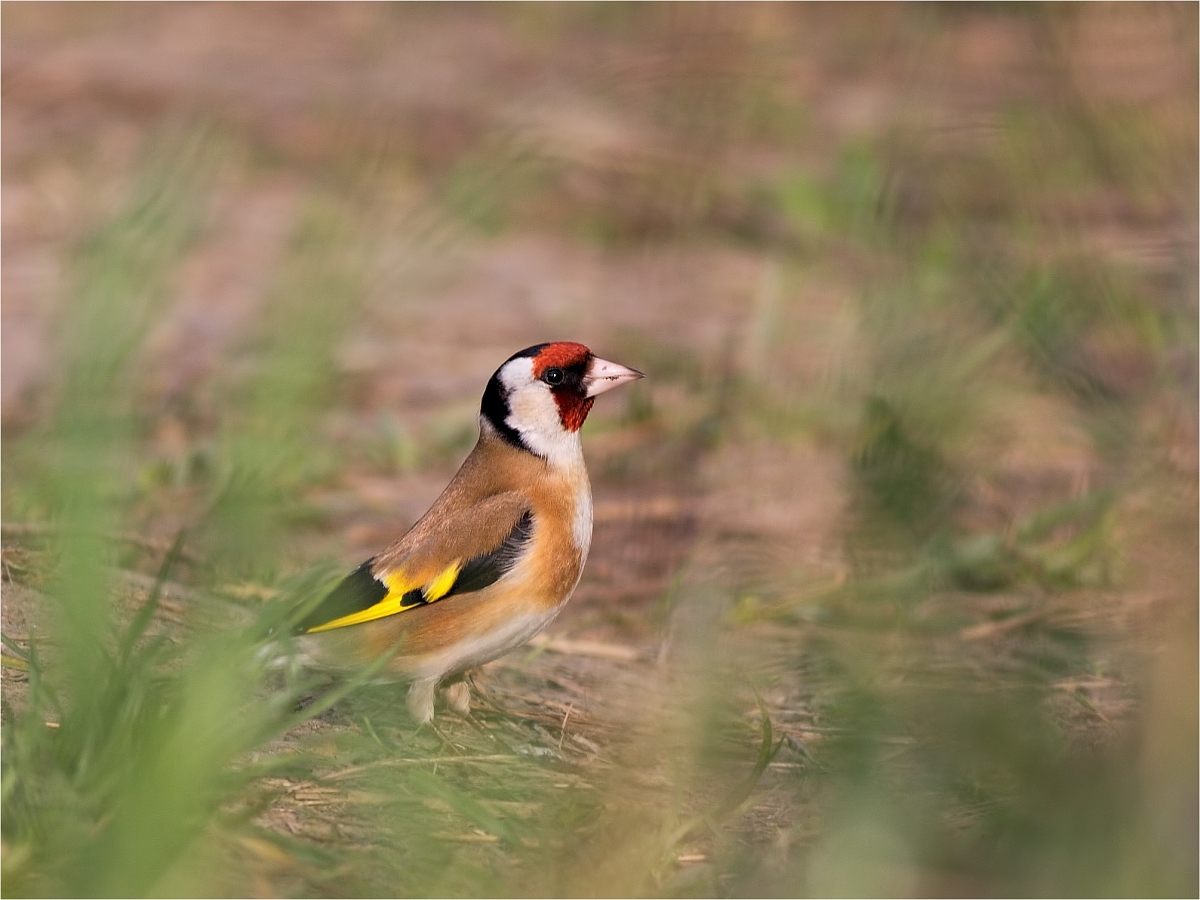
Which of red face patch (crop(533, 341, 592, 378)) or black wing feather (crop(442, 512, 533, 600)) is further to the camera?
red face patch (crop(533, 341, 592, 378))

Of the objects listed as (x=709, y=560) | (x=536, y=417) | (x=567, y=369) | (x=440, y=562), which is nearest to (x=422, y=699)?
(x=440, y=562)

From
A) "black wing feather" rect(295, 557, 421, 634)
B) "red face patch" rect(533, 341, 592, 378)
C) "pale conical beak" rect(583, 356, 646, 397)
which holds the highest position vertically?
"red face patch" rect(533, 341, 592, 378)

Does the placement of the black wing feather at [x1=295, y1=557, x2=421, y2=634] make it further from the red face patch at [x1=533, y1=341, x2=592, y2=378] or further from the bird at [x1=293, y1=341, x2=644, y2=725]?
the red face patch at [x1=533, y1=341, x2=592, y2=378]

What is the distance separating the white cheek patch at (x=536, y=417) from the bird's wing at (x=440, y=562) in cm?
20

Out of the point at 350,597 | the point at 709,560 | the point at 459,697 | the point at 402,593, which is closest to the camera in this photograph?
the point at 350,597

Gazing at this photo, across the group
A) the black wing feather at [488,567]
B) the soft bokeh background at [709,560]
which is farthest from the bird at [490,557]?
the soft bokeh background at [709,560]

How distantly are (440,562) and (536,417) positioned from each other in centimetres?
54

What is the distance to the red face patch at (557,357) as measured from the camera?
13.6ft

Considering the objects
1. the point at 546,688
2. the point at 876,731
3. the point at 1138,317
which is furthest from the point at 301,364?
the point at 546,688

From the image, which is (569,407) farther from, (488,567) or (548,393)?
(488,567)

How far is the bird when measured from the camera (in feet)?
12.3

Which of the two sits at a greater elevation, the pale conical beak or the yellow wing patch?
the pale conical beak

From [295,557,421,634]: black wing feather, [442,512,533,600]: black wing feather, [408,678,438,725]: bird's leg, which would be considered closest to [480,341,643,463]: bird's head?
[442,512,533,600]: black wing feather

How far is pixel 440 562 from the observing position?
3852 millimetres
